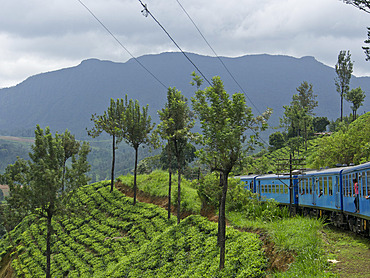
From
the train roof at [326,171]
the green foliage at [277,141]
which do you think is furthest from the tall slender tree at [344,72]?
the train roof at [326,171]

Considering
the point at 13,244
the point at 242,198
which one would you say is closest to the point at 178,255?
the point at 242,198

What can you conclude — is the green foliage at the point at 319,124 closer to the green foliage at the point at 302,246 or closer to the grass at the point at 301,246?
the grass at the point at 301,246

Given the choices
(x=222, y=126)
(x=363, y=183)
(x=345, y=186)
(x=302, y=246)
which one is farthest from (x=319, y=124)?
(x=302, y=246)

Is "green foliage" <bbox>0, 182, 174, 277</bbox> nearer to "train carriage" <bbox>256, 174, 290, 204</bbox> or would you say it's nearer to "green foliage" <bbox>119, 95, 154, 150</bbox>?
"green foliage" <bbox>119, 95, 154, 150</bbox>

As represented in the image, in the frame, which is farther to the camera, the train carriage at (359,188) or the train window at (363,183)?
the train window at (363,183)

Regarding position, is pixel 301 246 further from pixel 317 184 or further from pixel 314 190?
pixel 314 190

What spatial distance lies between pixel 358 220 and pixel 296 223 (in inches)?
135

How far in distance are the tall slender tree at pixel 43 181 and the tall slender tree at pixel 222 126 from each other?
9.99m

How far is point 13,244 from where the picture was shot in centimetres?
3672

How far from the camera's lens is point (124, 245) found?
2667 cm

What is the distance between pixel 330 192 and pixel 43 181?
51.1ft

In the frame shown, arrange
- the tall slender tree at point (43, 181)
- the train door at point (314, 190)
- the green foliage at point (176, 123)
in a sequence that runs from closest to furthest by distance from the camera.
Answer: the tall slender tree at point (43, 181)
the green foliage at point (176, 123)
the train door at point (314, 190)

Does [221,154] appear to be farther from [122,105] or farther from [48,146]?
[122,105]

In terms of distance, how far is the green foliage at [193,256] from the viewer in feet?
48.4
